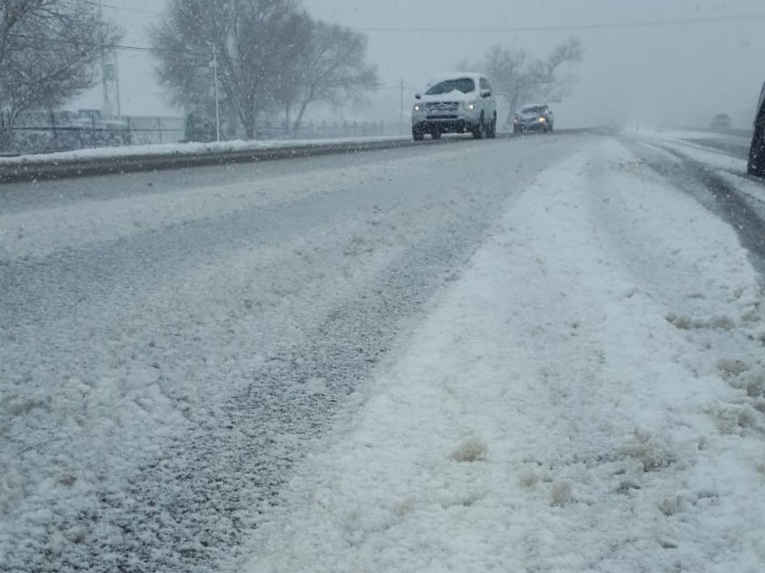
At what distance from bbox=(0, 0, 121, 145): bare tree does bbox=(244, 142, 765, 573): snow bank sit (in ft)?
78.1

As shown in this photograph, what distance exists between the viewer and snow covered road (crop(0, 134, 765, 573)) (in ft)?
4.03

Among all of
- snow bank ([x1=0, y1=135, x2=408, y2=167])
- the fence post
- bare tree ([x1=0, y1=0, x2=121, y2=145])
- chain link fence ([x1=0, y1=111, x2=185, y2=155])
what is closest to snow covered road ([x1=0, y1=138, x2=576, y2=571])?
snow bank ([x1=0, y1=135, x2=408, y2=167])

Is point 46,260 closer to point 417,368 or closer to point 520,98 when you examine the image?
point 417,368

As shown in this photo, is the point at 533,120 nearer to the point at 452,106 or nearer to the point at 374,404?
the point at 452,106

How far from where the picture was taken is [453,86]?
18.5m

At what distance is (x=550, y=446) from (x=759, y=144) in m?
10.3

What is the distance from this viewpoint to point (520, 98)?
8600cm

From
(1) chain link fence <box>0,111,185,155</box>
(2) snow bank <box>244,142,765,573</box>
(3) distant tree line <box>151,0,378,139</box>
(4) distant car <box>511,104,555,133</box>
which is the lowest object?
(2) snow bank <box>244,142,765,573</box>

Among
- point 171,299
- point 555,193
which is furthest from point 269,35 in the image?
point 171,299

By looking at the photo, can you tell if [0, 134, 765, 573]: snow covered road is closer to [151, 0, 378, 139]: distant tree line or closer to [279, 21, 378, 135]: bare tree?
[151, 0, 378, 139]: distant tree line

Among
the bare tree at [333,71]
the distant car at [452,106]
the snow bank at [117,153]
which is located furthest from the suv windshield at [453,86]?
the bare tree at [333,71]

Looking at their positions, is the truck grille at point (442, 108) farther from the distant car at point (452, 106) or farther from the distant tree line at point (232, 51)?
the distant tree line at point (232, 51)

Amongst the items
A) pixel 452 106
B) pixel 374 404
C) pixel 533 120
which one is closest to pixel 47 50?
pixel 452 106

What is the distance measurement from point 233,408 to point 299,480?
46 cm
